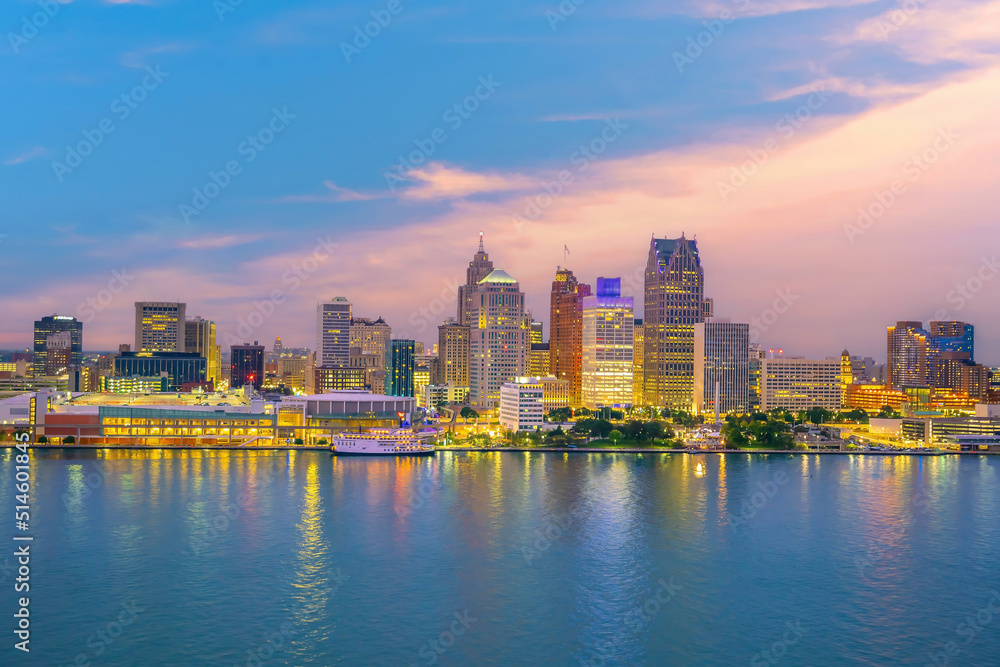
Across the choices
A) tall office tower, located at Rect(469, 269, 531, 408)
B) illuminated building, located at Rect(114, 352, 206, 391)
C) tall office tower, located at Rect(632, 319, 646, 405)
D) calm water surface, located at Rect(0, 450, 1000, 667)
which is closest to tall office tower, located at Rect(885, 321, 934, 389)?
tall office tower, located at Rect(632, 319, 646, 405)

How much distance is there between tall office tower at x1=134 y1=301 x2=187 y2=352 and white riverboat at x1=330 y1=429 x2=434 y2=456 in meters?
81.7

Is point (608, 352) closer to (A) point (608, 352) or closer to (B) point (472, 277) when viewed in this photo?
(A) point (608, 352)

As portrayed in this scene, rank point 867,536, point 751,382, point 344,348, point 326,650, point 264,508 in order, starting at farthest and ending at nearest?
point 344,348
point 751,382
point 264,508
point 867,536
point 326,650

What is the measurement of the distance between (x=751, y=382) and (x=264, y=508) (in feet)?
227

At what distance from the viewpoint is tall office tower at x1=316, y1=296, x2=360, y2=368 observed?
386 ft

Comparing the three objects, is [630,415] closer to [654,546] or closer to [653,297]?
[653,297]

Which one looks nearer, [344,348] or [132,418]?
[132,418]

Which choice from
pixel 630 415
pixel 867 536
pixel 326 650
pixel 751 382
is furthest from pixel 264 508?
pixel 751 382

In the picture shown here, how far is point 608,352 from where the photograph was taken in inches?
3583

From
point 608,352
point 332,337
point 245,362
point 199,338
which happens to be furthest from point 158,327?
point 608,352

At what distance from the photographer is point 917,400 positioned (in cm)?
9350

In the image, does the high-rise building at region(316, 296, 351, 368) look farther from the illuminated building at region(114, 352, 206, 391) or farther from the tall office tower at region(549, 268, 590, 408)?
the tall office tower at region(549, 268, 590, 408)

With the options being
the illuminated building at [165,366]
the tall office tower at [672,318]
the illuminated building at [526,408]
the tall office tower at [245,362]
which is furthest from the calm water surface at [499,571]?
the tall office tower at [245,362]

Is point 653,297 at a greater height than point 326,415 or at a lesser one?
greater
